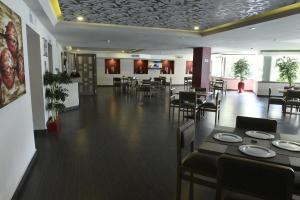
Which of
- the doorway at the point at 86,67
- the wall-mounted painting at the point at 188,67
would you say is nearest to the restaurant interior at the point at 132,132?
the doorway at the point at 86,67

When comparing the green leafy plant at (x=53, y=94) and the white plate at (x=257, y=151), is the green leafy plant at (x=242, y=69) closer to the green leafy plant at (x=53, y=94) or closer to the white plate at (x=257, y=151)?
the green leafy plant at (x=53, y=94)

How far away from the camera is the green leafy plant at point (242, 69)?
42.6ft

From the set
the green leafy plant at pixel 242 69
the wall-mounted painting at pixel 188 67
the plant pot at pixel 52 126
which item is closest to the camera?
the plant pot at pixel 52 126

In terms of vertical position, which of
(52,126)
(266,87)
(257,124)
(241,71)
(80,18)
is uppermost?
(80,18)

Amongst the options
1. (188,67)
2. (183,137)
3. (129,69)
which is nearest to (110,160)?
(183,137)

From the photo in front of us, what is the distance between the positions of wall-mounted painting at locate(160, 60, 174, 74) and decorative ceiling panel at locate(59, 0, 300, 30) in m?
12.0

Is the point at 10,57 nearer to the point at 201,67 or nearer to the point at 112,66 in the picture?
the point at 201,67

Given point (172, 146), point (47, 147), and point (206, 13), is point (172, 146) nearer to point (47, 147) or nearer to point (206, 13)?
point (47, 147)

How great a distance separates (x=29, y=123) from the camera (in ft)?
10.9

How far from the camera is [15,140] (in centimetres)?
258

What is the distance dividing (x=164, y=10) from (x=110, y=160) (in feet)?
Answer: 9.46

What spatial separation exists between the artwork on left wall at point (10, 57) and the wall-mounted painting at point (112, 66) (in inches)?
510

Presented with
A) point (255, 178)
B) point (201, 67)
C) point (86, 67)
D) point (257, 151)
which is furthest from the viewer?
point (86, 67)

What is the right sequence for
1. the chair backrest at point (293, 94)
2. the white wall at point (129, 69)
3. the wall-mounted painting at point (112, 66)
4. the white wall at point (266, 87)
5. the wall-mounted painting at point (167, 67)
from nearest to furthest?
1. the chair backrest at point (293, 94)
2. the white wall at point (266, 87)
3. the white wall at point (129, 69)
4. the wall-mounted painting at point (112, 66)
5. the wall-mounted painting at point (167, 67)
